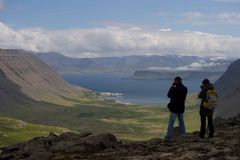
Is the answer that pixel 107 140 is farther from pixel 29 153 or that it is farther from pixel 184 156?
pixel 184 156

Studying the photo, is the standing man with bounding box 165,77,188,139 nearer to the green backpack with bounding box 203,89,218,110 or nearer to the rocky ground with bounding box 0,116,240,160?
the green backpack with bounding box 203,89,218,110

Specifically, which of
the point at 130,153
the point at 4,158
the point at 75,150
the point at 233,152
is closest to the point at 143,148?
the point at 130,153

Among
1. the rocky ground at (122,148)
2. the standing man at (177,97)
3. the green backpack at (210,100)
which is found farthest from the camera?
the standing man at (177,97)

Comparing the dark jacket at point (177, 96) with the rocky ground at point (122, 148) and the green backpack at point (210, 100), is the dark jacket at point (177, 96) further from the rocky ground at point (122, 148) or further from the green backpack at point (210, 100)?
the rocky ground at point (122, 148)

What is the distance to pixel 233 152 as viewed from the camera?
25.1 metres

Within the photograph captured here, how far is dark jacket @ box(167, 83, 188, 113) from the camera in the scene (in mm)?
31141

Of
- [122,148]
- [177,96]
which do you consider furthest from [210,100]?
[122,148]

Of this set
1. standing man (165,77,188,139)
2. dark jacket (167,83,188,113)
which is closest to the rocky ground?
standing man (165,77,188,139)

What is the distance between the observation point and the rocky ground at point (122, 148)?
1037 inches

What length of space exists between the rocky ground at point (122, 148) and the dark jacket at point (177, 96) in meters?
2.19

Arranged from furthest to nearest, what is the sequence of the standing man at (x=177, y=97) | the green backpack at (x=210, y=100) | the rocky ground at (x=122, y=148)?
the standing man at (x=177, y=97)
the green backpack at (x=210, y=100)
the rocky ground at (x=122, y=148)

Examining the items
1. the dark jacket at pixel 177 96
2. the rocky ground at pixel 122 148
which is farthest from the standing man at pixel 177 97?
the rocky ground at pixel 122 148

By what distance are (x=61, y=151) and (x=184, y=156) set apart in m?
8.73

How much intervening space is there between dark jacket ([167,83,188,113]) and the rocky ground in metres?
2.19
